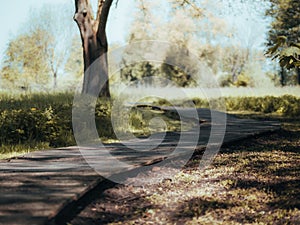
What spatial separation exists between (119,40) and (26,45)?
18.8 metres

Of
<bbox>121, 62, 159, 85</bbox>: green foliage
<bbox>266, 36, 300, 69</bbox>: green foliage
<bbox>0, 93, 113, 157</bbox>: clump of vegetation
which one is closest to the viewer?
<bbox>266, 36, 300, 69</bbox>: green foliage

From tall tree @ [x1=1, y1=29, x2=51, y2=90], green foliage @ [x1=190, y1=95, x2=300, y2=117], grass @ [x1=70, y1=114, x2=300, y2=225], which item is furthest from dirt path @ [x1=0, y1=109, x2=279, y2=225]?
tall tree @ [x1=1, y1=29, x2=51, y2=90]

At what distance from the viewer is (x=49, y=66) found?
3247 centimetres

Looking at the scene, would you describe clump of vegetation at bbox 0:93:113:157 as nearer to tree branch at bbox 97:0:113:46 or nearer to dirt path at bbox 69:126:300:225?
dirt path at bbox 69:126:300:225

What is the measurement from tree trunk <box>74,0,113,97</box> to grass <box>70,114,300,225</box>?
556 cm

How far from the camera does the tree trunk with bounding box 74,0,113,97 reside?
10531mm

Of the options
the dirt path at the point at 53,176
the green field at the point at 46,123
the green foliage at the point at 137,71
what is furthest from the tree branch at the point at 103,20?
the green foliage at the point at 137,71

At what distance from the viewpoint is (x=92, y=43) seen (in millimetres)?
10562

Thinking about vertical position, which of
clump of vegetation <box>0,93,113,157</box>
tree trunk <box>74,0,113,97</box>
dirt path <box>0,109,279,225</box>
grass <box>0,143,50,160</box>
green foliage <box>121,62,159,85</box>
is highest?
green foliage <box>121,62,159,85</box>

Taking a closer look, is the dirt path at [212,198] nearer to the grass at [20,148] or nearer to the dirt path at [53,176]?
the dirt path at [53,176]

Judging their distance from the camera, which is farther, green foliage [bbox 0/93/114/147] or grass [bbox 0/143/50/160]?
green foliage [bbox 0/93/114/147]

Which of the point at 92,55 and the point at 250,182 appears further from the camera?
the point at 92,55

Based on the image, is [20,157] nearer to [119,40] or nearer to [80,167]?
[80,167]

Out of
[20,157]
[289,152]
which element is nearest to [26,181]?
[20,157]
